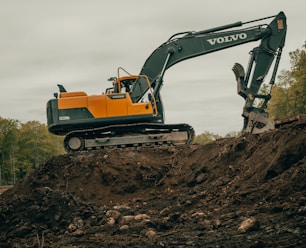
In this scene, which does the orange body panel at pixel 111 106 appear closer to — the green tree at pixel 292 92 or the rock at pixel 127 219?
the rock at pixel 127 219

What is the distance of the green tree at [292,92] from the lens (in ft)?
162

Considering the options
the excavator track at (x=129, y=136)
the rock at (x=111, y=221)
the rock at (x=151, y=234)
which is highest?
the excavator track at (x=129, y=136)

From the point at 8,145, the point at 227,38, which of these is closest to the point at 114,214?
the point at 227,38

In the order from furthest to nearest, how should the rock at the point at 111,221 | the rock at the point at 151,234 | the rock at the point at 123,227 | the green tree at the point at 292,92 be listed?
1. the green tree at the point at 292,92
2. the rock at the point at 111,221
3. the rock at the point at 123,227
4. the rock at the point at 151,234

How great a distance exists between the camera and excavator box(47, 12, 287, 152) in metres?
21.1

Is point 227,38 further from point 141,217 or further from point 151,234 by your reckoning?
point 151,234

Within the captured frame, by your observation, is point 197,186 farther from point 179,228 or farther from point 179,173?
point 179,228

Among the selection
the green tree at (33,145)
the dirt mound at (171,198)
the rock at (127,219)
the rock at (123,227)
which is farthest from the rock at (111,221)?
the green tree at (33,145)

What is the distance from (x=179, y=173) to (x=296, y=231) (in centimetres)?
864

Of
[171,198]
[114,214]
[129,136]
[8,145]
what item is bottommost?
[114,214]

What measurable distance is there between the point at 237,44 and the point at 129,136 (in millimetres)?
5395

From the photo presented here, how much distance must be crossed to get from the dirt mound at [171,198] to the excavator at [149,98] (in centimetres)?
162

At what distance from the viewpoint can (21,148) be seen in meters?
74.8

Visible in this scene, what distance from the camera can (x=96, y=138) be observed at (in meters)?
22.0
